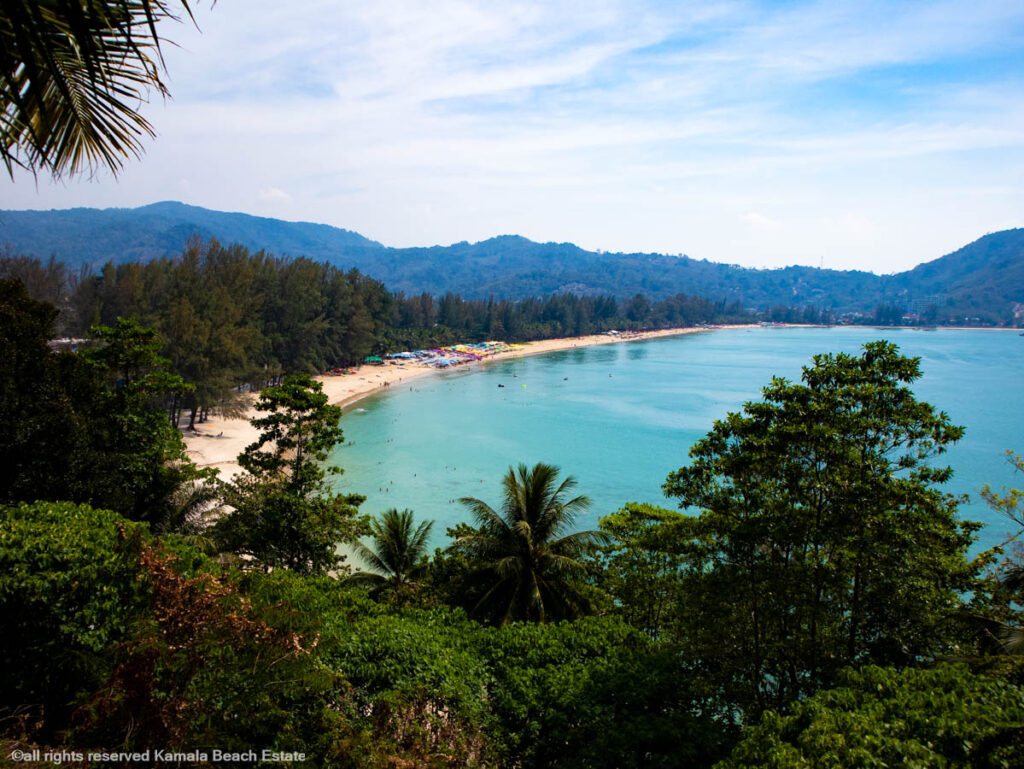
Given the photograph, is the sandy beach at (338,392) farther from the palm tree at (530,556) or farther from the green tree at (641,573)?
the green tree at (641,573)

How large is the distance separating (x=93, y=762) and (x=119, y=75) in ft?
18.7

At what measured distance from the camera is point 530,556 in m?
13.5

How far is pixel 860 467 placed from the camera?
895 centimetres

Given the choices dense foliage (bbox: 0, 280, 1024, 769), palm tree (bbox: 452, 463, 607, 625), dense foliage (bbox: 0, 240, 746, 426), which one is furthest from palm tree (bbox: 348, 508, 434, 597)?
dense foliage (bbox: 0, 240, 746, 426)

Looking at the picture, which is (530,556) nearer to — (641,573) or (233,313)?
(641,573)

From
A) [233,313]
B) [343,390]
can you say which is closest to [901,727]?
[233,313]

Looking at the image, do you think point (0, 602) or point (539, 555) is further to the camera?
point (539, 555)

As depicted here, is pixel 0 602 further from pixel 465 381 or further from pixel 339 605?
pixel 465 381

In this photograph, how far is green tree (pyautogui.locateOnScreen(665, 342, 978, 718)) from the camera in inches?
353

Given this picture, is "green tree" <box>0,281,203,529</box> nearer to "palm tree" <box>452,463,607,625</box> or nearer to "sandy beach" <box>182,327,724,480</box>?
"sandy beach" <box>182,327,724,480</box>

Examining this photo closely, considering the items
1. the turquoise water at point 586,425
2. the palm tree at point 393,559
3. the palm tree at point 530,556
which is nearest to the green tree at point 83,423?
the palm tree at point 393,559

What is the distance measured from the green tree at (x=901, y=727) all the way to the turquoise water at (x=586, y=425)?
2256 centimetres

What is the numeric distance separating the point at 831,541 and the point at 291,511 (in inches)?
495

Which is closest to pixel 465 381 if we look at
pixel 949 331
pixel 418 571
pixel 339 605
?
pixel 418 571
